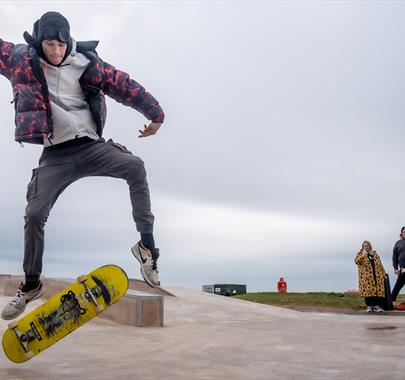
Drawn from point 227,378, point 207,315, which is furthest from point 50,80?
point 207,315

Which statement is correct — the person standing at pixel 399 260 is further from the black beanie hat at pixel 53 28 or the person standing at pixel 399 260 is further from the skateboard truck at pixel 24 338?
the black beanie hat at pixel 53 28

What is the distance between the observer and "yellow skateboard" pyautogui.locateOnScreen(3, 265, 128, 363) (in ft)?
16.5

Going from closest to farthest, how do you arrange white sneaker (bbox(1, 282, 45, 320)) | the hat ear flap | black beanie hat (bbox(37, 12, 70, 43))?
black beanie hat (bbox(37, 12, 70, 43))
the hat ear flap
white sneaker (bbox(1, 282, 45, 320))

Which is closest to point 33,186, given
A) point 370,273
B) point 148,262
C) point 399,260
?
point 148,262

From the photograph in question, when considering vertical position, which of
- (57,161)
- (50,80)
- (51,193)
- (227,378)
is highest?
(50,80)

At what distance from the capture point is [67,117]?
14.9ft

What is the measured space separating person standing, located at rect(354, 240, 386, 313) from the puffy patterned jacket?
465 inches

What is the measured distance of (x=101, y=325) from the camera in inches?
388

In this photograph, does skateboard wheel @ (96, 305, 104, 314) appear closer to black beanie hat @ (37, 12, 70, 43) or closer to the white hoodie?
the white hoodie

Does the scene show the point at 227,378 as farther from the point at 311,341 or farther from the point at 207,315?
the point at 207,315

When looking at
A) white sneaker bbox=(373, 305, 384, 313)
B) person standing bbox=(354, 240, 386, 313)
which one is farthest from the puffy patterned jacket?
white sneaker bbox=(373, 305, 384, 313)

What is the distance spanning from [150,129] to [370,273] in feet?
39.1

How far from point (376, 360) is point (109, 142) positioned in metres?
3.74

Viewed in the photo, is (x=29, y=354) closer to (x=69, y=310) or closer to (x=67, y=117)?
(x=69, y=310)
